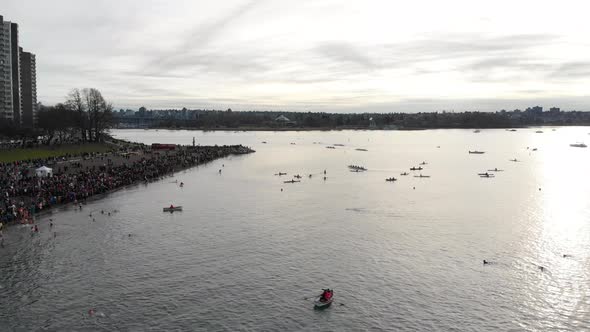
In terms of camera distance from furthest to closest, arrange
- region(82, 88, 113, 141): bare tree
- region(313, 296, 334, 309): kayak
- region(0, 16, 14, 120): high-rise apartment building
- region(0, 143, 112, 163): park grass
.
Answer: region(0, 16, 14, 120): high-rise apartment building
region(82, 88, 113, 141): bare tree
region(0, 143, 112, 163): park grass
region(313, 296, 334, 309): kayak

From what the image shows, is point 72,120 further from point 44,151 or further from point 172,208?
point 172,208

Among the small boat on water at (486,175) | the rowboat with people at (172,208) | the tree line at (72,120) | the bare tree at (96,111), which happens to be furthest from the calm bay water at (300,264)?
the bare tree at (96,111)

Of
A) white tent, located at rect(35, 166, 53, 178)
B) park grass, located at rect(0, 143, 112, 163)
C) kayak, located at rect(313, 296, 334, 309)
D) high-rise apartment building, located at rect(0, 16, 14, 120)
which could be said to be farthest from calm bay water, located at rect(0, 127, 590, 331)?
high-rise apartment building, located at rect(0, 16, 14, 120)

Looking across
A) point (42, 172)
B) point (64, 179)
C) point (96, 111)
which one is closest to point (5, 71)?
point (96, 111)

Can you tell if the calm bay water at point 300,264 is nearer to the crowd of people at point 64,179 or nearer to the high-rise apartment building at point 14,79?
the crowd of people at point 64,179

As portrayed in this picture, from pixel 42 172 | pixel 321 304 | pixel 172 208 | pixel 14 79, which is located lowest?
pixel 321 304

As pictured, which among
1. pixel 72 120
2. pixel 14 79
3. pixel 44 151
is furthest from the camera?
pixel 14 79

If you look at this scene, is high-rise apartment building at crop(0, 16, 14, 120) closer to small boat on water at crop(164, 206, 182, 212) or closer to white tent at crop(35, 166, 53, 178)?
white tent at crop(35, 166, 53, 178)
